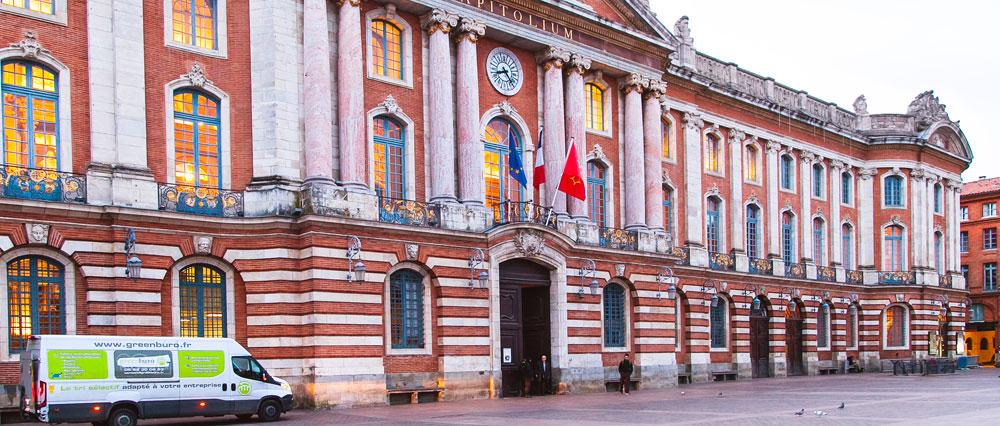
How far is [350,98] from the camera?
3175cm

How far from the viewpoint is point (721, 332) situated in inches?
2012

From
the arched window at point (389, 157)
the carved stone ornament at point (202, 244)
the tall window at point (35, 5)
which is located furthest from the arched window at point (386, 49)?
the tall window at point (35, 5)

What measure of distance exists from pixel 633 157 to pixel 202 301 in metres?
18.8

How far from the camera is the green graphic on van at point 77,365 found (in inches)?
889

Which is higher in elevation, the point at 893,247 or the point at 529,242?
the point at 529,242

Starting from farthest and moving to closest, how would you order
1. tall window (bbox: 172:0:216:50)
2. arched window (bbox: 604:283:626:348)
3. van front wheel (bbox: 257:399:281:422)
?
arched window (bbox: 604:283:626:348) → tall window (bbox: 172:0:216:50) → van front wheel (bbox: 257:399:281:422)

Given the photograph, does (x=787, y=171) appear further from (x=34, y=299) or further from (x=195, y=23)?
(x=34, y=299)

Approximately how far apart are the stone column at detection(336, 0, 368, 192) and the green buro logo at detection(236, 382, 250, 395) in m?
7.74

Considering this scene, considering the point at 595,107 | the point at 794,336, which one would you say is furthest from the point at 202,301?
the point at 794,336

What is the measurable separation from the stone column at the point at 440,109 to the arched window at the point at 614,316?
9.33m

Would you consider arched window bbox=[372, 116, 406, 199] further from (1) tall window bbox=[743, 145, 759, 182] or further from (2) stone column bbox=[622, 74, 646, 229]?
(1) tall window bbox=[743, 145, 759, 182]

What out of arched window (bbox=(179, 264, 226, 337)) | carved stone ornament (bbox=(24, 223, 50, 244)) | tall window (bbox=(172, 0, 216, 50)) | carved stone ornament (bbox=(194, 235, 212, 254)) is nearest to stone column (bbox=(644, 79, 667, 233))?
tall window (bbox=(172, 0, 216, 50))

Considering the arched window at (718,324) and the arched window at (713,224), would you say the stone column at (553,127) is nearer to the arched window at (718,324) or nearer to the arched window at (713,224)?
the arched window at (713,224)

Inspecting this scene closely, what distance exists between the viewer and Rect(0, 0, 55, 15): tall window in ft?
89.2
